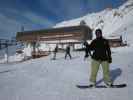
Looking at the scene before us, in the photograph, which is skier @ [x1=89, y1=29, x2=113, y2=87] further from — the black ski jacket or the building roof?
the building roof

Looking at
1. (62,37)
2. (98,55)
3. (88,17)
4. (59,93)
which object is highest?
(88,17)

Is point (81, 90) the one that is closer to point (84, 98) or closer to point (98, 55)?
point (84, 98)

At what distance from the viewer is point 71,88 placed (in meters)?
7.19

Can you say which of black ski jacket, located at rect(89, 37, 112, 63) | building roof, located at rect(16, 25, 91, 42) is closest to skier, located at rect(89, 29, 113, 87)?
black ski jacket, located at rect(89, 37, 112, 63)

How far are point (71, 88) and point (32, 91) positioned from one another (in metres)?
1.49

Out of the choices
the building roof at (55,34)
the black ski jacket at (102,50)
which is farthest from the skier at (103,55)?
the building roof at (55,34)

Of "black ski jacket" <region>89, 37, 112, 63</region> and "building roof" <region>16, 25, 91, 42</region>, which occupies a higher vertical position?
"building roof" <region>16, 25, 91, 42</region>

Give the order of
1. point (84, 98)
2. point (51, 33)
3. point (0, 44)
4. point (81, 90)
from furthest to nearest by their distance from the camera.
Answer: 1. point (51, 33)
2. point (0, 44)
3. point (81, 90)
4. point (84, 98)

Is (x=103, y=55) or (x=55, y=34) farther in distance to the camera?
(x=55, y=34)

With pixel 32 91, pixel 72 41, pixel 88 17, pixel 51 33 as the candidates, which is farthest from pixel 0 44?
pixel 88 17

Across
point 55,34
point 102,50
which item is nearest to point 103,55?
point 102,50

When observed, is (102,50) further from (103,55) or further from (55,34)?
(55,34)

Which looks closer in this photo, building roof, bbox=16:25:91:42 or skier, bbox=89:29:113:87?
skier, bbox=89:29:113:87

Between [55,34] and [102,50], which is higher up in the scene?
[55,34]
